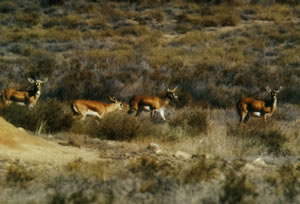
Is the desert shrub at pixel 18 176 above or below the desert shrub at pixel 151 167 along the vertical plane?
above

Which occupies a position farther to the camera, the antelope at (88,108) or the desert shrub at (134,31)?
the desert shrub at (134,31)

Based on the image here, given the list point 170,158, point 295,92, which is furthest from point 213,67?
point 170,158

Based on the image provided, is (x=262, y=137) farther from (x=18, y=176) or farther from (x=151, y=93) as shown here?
(x=151, y=93)

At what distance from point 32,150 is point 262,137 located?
19.5 feet

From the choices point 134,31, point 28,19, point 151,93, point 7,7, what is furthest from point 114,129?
point 7,7

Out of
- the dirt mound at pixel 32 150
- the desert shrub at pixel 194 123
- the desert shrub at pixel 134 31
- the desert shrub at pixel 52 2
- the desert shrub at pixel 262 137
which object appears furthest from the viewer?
the desert shrub at pixel 52 2

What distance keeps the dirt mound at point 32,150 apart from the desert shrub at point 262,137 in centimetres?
392

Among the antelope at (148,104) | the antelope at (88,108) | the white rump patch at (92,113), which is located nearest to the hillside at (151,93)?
the antelope at (148,104)

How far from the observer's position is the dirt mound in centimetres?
781

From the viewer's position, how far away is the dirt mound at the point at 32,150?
7.81 m

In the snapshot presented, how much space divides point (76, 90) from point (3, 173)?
1219 cm

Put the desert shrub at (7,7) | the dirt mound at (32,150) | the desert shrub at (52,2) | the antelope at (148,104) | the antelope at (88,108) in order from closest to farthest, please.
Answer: the dirt mound at (32,150)
the antelope at (88,108)
the antelope at (148,104)
the desert shrub at (7,7)
the desert shrub at (52,2)

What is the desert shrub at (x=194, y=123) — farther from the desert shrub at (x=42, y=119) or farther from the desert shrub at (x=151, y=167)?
the desert shrub at (x=151, y=167)

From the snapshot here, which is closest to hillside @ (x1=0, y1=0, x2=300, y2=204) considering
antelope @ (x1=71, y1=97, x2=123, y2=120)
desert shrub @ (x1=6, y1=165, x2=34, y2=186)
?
desert shrub @ (x1=6, y1=165, x2=34, y2=186)
